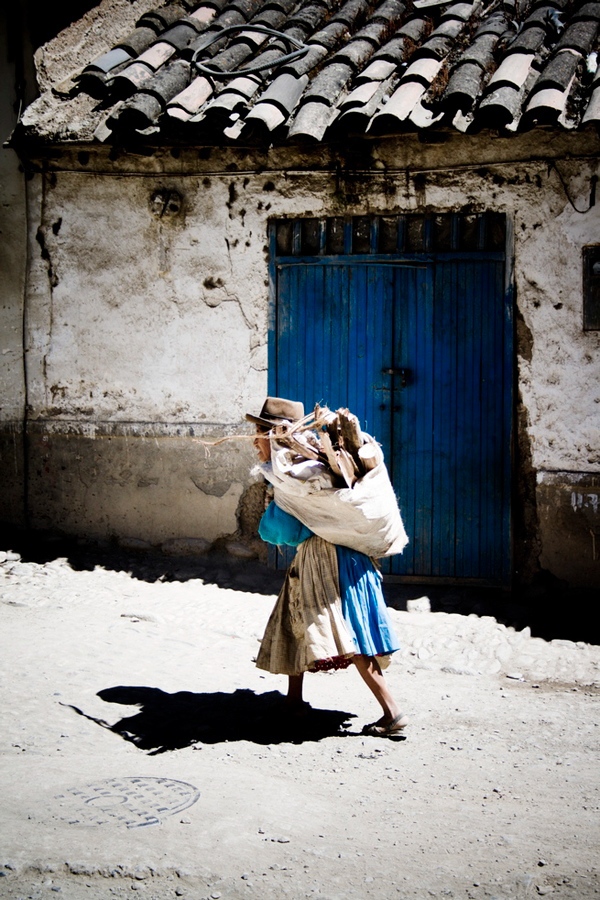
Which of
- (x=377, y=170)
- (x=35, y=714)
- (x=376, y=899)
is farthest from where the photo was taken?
(x=377, y=170)

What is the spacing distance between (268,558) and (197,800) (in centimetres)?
357

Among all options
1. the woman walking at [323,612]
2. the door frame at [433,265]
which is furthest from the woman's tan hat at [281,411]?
the door frame at [433,265]

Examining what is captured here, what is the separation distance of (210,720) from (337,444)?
1.53 m

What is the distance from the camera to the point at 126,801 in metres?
3.34

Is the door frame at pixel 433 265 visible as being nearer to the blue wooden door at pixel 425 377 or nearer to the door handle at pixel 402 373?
the blue wooden door at pixel 425 377

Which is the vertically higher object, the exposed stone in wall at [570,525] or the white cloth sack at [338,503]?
the white cloth sack at [338,503]

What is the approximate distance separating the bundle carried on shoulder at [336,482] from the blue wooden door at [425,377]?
2529 millimetres

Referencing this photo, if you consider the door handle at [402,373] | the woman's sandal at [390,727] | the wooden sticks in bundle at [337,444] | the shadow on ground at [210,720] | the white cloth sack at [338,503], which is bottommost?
the shadow on ground at [210,720]

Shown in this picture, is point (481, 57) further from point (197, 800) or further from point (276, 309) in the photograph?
point (197, 800)

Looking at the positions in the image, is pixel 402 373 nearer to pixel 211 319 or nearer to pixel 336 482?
pixel 211 319

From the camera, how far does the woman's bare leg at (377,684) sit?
13.2 ft

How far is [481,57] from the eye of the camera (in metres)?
6.16

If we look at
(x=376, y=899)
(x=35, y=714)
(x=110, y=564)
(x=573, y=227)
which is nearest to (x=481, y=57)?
(x=573, y=227)

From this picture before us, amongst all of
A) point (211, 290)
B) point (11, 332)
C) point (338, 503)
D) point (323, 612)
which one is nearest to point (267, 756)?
point (323, 612)
